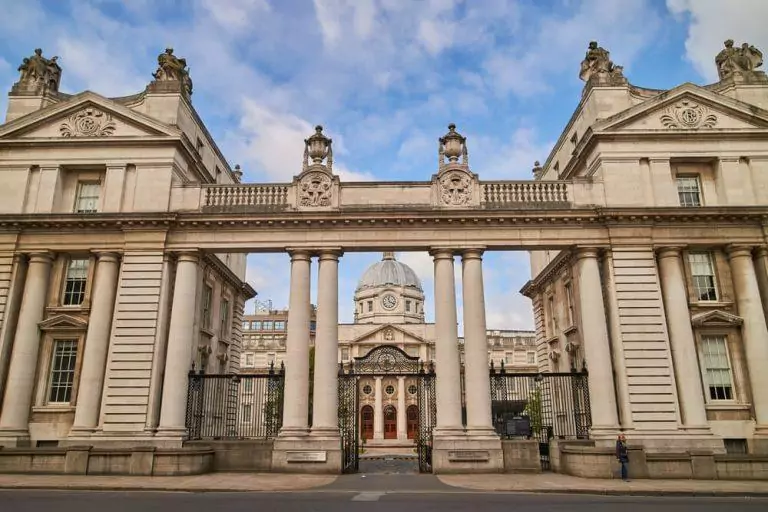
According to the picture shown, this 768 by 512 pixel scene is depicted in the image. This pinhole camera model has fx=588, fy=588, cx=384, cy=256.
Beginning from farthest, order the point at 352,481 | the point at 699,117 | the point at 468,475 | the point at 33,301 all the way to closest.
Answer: the point at 699,117 → the point at 33,301 → the point at 468,475 → the point at 352,481

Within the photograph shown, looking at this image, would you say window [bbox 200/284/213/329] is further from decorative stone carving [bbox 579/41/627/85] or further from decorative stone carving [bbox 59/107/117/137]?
decorative stone carving [bbox 579/41/627/85]

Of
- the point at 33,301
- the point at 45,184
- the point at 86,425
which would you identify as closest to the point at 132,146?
the point at 45,184

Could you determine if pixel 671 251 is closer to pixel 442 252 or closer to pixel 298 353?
pixel 442 252

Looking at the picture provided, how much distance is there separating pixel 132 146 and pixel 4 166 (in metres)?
5.76

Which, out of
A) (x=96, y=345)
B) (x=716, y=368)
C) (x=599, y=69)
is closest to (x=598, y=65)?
(x=599, y=69)

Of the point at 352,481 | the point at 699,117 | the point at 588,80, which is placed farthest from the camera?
the point at 588,80

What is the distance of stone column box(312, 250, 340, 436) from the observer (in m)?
22.8

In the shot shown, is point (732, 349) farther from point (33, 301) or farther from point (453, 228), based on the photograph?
point (33, 301)

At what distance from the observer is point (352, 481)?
1952cm

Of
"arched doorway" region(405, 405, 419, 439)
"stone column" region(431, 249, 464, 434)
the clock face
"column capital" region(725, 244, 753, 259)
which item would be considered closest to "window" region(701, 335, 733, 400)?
"column capital" region(725, 244, 753, 259)

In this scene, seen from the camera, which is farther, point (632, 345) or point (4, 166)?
point (4, 166)

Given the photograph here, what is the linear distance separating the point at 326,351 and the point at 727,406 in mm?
15813

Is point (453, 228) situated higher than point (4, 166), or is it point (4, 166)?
point (4, 166)

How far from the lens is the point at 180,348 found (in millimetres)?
23484
